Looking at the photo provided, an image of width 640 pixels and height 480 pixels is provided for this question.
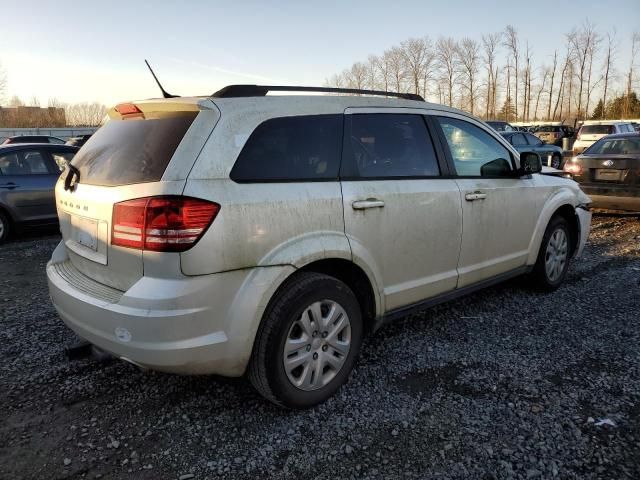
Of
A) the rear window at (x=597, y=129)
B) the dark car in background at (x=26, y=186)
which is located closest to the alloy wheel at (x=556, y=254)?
the dark car in background at (x=26, y=186)

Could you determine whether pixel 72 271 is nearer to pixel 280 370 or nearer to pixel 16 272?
pixel 280 370

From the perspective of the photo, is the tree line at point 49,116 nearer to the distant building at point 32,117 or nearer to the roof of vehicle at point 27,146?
the distant building at point 32,117

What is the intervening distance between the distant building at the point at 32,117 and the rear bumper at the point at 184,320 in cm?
5520

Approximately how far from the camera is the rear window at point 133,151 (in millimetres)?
2441

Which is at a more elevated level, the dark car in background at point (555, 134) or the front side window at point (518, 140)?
the front side window at point (518, 140)

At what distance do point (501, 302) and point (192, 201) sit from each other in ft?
11.0

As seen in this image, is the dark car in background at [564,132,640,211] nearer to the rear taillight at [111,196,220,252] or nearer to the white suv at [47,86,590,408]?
the white suv at [47,86,590,408]

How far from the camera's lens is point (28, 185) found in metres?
7.93

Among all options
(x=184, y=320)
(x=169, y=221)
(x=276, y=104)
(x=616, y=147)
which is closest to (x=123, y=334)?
(x=184, y=320)

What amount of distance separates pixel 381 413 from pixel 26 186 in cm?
754

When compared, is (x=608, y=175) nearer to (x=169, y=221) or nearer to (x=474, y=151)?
(x=474, y=151)

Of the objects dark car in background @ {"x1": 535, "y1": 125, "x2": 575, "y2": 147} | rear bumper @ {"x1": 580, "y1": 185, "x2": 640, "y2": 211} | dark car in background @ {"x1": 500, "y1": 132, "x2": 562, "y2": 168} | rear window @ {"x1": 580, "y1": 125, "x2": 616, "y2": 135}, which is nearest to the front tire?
rear bumper @ {"x1": 580, "y1": 185, "x2": 640, "y2": 211}

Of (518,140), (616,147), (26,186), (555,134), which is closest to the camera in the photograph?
(26,186)

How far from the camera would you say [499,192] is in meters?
3.93
